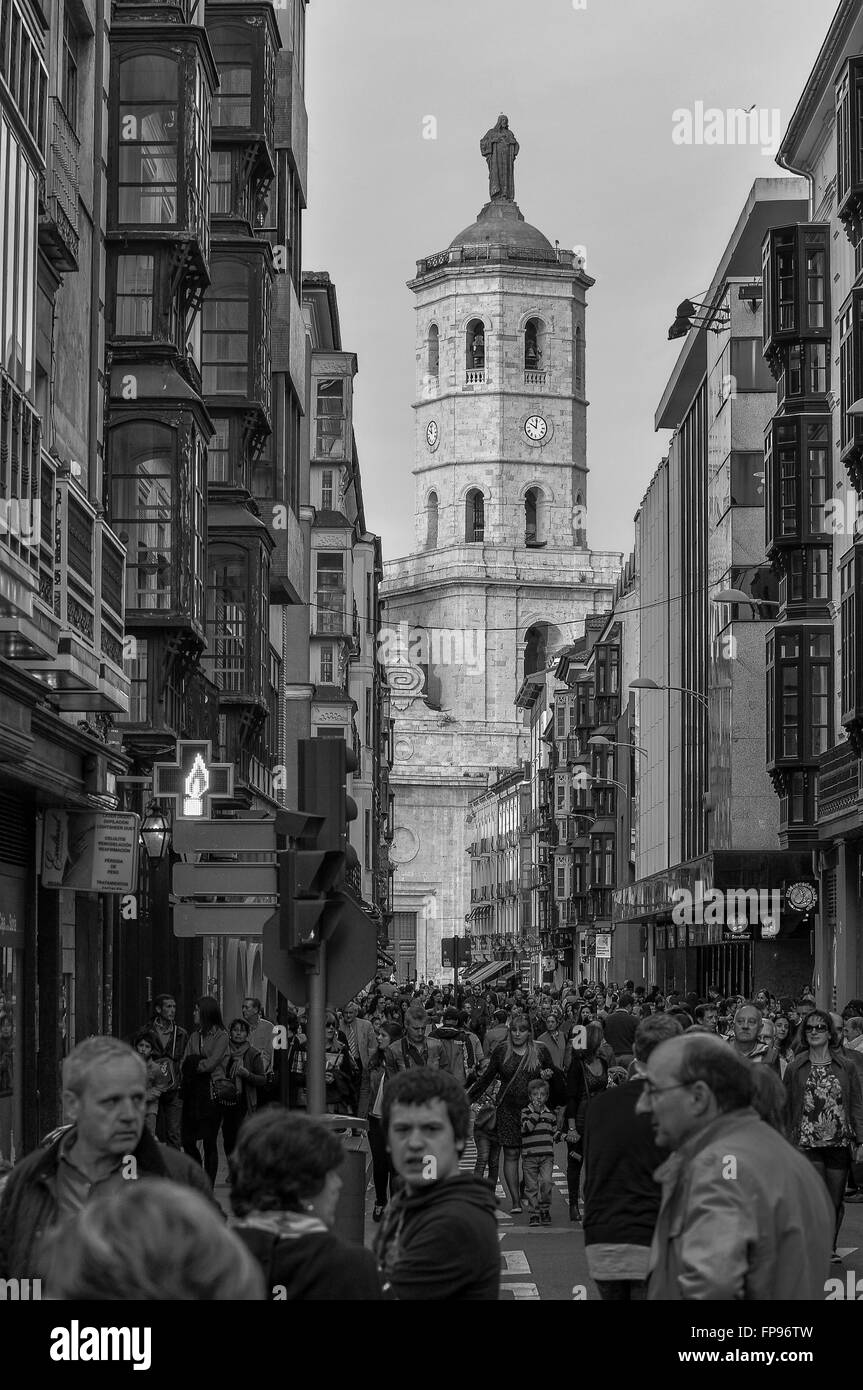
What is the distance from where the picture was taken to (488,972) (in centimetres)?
12556

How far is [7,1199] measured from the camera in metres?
6.91

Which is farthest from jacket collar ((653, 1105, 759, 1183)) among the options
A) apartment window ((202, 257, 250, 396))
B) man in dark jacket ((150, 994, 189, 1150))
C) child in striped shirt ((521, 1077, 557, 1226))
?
apartment window ((202, 257, 250, 396))

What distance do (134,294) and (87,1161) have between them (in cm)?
2103

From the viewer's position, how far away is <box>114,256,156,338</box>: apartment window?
1057 inches

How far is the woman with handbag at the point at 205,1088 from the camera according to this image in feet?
63.7

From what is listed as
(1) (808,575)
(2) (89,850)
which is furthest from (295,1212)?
(1) (808,575)

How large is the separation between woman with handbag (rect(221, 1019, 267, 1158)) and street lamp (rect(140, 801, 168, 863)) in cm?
629

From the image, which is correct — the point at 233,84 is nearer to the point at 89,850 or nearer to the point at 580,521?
the point at 89,850

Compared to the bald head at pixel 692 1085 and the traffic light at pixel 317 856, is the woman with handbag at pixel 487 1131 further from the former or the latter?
the bald head at pixel 692 1085

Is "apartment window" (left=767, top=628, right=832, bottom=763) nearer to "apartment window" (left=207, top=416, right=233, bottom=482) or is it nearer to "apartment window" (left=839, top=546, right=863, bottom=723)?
"apartment window" (left=839, top=546, right=863, bottom=723)

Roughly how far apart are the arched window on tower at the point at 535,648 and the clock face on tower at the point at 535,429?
11746 mm
